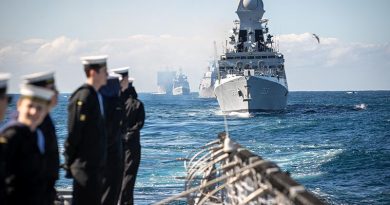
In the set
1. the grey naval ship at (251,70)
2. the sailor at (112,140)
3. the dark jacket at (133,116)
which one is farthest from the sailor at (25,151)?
the grey naval ship at (251,70)

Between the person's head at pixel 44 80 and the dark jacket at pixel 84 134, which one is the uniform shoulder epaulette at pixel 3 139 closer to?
the person's head at pixel 44 80

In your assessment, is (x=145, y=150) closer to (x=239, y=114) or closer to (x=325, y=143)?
(x=325, y=143)

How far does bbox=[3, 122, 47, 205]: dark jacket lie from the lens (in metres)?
3.20

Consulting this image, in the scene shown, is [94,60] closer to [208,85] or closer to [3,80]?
[3,80]

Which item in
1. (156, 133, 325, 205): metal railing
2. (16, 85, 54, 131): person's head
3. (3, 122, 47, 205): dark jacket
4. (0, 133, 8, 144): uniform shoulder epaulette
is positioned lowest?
(156, 133, 325, 205): metal railing

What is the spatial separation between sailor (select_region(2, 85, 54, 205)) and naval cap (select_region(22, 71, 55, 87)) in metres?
0.23

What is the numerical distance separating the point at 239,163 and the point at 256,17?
3039 inches

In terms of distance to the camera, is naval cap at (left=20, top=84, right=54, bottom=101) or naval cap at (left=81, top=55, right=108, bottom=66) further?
naval cap at (left=81, top=55, right=108, bottom=66)

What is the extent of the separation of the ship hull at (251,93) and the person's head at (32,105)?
52045mm

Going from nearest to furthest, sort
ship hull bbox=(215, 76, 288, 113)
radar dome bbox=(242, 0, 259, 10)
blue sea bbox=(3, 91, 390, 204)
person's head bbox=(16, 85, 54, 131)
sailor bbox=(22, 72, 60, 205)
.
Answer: person's head bbox=(16, 85, 54, 131) < sailor bbox=(22, 72, 60, 205) < blue sea bbox=(3, 91, 390, 204) < ship hull bbox=(215, 76, 288, 113) < radar dome bbox=(242, 0, 259, 10)

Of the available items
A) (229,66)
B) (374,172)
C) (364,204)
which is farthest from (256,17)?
(364,204)

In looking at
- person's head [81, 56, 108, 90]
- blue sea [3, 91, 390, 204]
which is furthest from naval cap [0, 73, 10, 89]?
blue sea [3, 91, 390, 204]

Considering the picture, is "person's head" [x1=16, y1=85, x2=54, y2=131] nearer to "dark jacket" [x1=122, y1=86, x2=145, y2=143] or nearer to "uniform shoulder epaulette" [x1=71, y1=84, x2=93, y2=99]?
"uniform shoulder epaulette" [x1=71, y1=84, x2=93, y2=99]

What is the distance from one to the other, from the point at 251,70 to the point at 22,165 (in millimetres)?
60451
